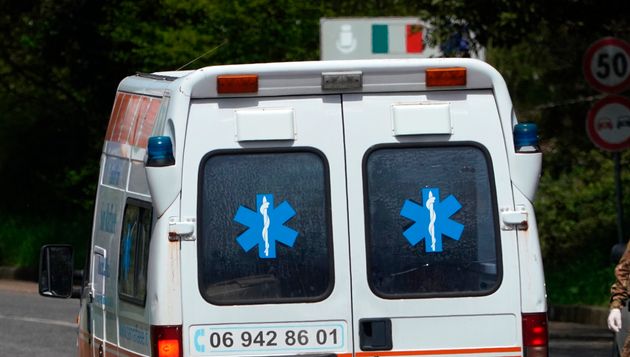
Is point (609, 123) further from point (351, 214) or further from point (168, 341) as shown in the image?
point (168, 341)

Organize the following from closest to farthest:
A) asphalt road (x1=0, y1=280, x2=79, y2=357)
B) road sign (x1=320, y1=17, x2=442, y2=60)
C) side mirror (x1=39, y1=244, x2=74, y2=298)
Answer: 1. side mirror (x1=39, y1=244, x2=74, y2=298)
2. asphalt road (x1=0, y1=280, x2=79, y2=357)
3. road sign (x1=320, y1=17, x2=442, y2=60)

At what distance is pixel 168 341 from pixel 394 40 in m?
14.9

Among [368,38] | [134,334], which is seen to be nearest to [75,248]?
[368,38]

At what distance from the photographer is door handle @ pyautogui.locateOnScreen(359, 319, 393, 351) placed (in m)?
6.44

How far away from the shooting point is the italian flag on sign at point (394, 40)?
20.5 metres

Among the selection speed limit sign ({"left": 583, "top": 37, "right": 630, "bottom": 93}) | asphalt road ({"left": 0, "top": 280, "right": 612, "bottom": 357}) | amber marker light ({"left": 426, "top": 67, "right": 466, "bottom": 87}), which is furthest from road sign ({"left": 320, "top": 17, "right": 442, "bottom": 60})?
amber marker light ({"left": 426, "top": 67, "right": 466, "bottom": 87})

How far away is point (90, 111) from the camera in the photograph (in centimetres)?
2588

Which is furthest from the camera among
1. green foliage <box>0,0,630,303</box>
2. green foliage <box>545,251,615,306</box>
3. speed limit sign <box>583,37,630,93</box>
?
green foliage <box>0,0,630,303</box>

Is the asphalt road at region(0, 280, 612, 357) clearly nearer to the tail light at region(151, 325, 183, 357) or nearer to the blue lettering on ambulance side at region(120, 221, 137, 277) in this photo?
the blue lettering on ambulance side at region(120, 221, 137, 277)

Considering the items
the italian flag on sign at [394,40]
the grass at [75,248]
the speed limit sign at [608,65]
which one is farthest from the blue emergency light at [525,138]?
the italian flag on sign at [394,40]

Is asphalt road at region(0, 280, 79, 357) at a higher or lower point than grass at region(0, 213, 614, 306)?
lower

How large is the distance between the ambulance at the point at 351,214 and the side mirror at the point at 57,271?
5.26 ft

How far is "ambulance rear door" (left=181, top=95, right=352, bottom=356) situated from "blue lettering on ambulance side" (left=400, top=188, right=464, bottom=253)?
0.29 metres

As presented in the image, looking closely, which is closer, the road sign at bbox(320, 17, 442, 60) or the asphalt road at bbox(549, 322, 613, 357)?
the asphalt road at bbox(549, 322, 613, 357)
